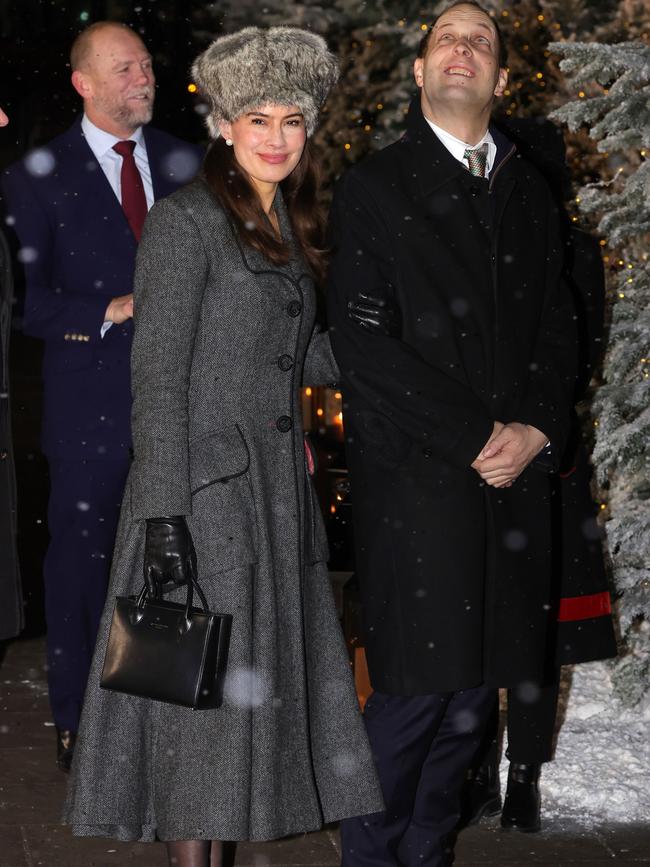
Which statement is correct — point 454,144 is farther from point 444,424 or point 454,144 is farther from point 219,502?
point 219,502

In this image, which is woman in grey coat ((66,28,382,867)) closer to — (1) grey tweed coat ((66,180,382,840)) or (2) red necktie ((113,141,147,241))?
(1) grey tweed coat ((66,180,382,840))

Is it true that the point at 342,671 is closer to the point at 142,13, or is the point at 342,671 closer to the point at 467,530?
the point at 467,530

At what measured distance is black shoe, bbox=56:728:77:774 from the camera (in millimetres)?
5445

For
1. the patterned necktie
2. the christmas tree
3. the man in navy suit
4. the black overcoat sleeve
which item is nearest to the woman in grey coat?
the black overcoat sleeve

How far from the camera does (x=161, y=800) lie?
3949mm

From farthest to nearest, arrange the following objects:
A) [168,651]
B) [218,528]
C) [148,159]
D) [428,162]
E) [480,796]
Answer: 1. [148,159]
2. [480,796]
3. [428,162]
4. [218,528]
5. [168,651]

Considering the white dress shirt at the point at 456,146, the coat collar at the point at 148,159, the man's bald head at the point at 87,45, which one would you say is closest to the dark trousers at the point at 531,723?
the white dress shirt at the point at 456,146

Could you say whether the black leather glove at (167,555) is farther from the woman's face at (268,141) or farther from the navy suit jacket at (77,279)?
the navy suit jacket at (77,279)

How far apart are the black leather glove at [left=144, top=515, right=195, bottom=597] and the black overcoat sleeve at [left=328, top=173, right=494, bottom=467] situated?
64 cm

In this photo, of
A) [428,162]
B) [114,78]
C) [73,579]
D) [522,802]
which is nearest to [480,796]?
[522,802]

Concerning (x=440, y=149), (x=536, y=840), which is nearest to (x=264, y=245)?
(x=440, y=149)

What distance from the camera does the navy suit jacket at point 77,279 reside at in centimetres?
519

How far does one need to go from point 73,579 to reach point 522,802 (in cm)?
177

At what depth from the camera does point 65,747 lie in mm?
5469
